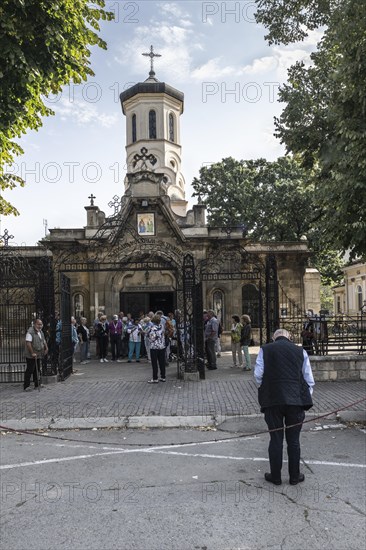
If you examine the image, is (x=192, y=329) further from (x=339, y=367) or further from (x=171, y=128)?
(x=171, y=128)

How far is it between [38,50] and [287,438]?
8.65m

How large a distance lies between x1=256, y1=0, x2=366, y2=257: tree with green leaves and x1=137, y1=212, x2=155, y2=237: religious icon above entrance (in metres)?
7.88

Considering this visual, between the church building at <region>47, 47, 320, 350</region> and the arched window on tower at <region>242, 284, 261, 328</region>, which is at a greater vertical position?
the church building at <region>47, 47, 320, 350</region>

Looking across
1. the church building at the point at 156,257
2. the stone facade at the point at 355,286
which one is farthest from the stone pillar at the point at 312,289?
the stone facade at the point at 355,286

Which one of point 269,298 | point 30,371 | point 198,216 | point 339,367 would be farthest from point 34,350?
point 198,216

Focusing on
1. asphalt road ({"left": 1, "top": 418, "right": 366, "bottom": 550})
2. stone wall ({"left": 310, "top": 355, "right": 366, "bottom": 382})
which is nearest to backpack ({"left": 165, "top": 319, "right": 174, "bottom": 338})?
stone wall ({"left": 310, "top": 355, "right": 366, "bottom": 382})

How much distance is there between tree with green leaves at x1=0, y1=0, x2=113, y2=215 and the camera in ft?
29.3

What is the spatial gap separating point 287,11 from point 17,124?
12000mm

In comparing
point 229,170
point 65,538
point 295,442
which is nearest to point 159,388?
point 295,442

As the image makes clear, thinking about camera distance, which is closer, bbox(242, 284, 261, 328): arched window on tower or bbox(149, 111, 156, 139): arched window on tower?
bbox(242, 284, 261, 328): arched window on tower

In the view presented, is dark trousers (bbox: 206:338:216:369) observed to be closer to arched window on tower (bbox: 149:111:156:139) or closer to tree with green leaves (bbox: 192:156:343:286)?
tree with green leaves (bbox: 192:156:343:286)

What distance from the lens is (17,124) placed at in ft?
36.2

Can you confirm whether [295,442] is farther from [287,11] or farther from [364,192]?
[287,11]

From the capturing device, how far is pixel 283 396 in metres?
5.76
